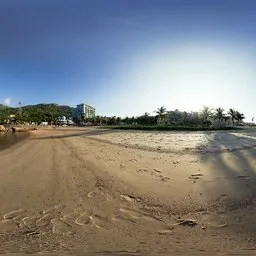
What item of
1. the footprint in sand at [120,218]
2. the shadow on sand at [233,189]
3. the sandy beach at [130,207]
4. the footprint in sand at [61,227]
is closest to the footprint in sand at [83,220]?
the sandy beach at [130,207]

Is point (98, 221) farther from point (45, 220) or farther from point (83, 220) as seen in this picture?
point (45, 220)

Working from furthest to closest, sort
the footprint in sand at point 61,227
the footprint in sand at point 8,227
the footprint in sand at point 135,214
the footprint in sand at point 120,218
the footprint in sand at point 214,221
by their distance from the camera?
the footprint in sand at point 135,214, the footprint in sand at point 120,218, the footprint in sand at point 214,221, the footprint in sand at point 8,227, the footprint in sand at point 61,227

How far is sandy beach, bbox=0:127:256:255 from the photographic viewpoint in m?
6.84

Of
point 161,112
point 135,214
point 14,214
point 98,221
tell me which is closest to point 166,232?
point 135,214

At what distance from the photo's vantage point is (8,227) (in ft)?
26.5

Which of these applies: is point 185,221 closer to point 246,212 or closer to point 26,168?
point 246,212

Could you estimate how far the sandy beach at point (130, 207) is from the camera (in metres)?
6.84

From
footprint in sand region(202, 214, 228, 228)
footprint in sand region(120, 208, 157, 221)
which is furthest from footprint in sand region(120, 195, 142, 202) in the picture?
footprint in sand region(202, 214, 228, 228)

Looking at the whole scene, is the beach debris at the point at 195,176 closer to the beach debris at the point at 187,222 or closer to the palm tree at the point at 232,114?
the beach debris at the point at 187,222

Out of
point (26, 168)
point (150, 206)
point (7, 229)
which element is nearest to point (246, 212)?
point (150, 206)

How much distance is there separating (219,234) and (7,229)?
4.82m

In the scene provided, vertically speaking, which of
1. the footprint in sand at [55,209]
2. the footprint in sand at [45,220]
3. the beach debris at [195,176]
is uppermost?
the beach debris at [195,176]

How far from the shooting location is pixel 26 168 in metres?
15.4

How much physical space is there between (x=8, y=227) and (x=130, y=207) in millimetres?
3252
